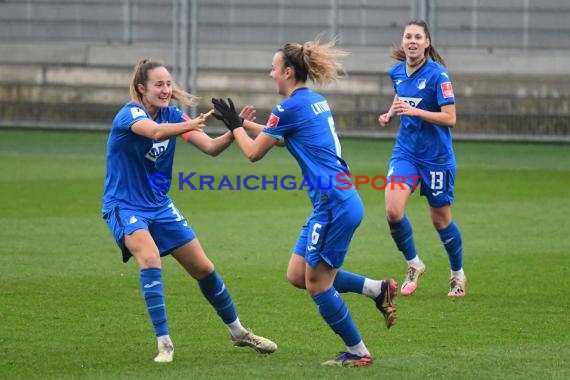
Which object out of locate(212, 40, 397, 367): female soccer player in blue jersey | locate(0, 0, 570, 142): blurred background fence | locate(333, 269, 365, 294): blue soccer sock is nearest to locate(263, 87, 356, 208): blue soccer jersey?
locate(212, 40, 397, 367): female soccer player in blue jersey

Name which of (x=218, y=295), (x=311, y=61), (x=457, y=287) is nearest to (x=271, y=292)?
(x=457, y=287)

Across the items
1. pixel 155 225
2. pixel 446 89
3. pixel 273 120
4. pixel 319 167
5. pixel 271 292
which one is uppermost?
pixel 446 89

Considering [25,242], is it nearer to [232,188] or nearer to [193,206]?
[193,206]

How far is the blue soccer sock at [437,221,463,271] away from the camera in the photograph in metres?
9.90

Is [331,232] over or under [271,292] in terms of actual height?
over

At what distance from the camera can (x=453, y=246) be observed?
997 cm

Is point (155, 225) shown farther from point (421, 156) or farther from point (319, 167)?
point (421, 156)

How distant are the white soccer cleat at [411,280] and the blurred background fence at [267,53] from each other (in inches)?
505

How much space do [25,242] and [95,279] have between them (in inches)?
83.6

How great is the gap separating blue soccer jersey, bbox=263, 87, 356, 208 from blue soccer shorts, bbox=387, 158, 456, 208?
9.36 ft

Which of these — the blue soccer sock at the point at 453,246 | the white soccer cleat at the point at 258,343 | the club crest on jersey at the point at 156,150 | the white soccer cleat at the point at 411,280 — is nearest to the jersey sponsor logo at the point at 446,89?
the blue soccer sock at the point at 453,246

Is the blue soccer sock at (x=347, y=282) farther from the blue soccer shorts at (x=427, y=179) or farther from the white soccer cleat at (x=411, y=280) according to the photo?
the blue soccer shorts at (x=427, y=179)

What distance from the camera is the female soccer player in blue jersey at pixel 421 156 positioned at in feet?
32.4

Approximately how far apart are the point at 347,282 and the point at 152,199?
52.3 inches
